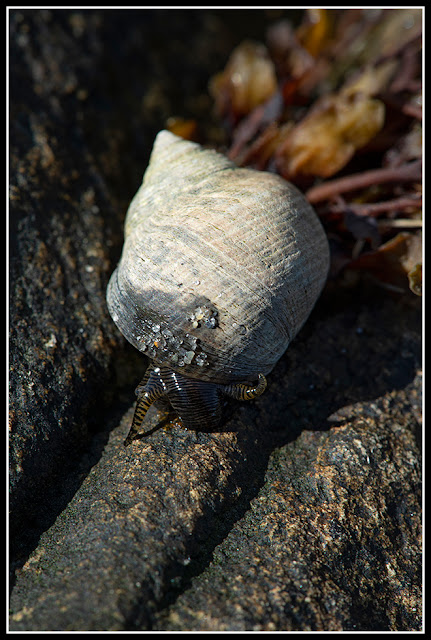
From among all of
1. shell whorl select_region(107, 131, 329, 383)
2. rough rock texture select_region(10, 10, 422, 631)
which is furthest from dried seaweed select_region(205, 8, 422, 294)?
shell whorl select_region(107, 131, 329, 383)

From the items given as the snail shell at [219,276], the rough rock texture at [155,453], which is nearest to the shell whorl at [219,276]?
the snail shell at [219,276]

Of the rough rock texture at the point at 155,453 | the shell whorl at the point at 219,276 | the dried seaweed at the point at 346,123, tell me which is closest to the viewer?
the rough rock texture at the point at 155,453

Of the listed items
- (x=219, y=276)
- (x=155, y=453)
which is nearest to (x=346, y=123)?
(x=219, y=276)

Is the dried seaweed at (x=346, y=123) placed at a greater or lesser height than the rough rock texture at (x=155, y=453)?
greater

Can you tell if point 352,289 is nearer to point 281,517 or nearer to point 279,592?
point 281,517

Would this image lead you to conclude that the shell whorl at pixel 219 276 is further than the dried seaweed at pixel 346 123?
No

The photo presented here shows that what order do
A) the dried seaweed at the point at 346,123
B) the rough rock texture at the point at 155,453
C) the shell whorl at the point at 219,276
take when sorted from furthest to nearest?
the dried seaweed at the point at 346,123
the shell whorl at the point at 219,276
the rough rock texture at the point at 155,453

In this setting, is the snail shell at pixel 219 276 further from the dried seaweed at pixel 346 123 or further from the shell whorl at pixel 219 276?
the dried seaweed at pixel 346 123
